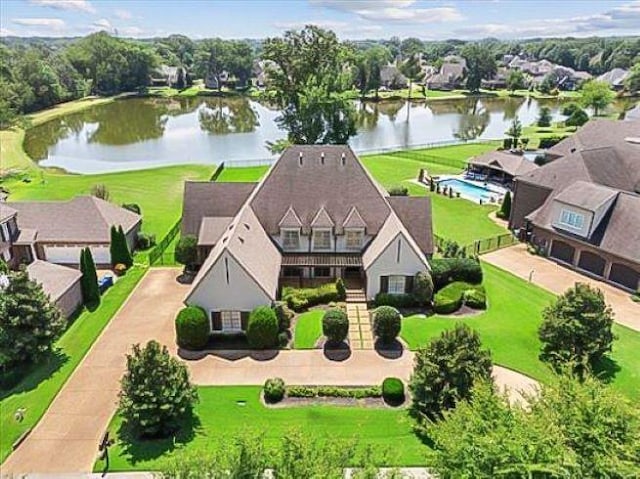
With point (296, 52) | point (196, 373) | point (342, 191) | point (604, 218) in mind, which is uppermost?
point (296, 52)

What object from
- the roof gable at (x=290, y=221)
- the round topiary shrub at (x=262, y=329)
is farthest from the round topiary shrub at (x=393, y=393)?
the roof gable at (x=290, y=221)

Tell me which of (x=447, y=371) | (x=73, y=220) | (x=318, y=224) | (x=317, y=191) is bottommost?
(x=447, y=371)

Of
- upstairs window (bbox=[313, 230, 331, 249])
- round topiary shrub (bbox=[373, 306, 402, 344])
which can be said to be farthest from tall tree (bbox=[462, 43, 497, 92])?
round topiary shrub (bbox=[373, 306, 402, 344])

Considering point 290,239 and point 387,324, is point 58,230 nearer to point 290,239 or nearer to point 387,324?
point 290,239

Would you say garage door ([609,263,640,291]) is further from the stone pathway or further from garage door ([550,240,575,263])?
the stone pathway

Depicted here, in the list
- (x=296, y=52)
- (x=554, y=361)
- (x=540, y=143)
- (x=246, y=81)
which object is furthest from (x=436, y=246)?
(x=246, y=81)

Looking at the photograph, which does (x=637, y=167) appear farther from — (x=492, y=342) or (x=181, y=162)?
(x=181, y=162)

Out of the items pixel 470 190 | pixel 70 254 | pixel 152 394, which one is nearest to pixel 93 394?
pixel 152 394
